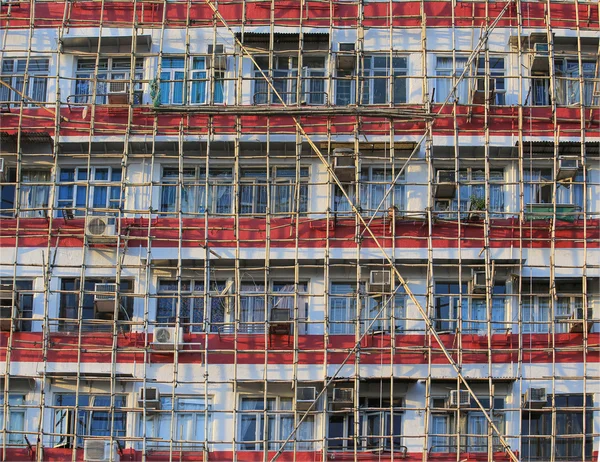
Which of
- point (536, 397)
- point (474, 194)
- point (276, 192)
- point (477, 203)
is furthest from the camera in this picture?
point (276, 192)

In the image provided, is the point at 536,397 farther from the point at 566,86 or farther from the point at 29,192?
the point at 29,192

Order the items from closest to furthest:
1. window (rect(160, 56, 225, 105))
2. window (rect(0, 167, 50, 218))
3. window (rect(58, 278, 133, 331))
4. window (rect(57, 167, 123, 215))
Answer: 1. window (rect(58, 278, 133, 331))
2. window (rect(57, 167, 123, 215))
3. window (rect(0, 167, 50, 218))
4. window (rect(160, 56, 225, 105))

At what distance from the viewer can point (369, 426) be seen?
21.0 m

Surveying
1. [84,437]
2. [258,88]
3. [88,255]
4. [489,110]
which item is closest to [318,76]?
[258,88]

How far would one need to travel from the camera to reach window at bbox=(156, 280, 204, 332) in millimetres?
21531

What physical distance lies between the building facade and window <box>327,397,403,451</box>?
4 cm

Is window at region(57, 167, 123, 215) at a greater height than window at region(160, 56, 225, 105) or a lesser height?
lesser

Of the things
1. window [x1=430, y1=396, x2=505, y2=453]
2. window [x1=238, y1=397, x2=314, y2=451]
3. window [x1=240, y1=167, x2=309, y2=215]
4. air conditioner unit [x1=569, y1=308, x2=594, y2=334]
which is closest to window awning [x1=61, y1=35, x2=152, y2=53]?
window [x1=240, y1=167, x2=309, y2=215]

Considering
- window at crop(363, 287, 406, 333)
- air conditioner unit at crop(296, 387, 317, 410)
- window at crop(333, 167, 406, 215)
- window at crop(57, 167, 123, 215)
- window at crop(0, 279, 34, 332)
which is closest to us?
air conditioner unit at crop(296, 387, 317, 410)

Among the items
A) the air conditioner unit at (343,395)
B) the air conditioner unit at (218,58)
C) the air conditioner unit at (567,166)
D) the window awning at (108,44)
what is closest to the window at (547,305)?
the air conditioner unit at (567,166)

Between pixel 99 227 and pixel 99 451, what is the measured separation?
279 cm

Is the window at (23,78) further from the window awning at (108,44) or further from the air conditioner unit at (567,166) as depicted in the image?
the air conditioner unit at (567,166)

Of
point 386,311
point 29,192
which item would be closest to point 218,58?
point 29,192

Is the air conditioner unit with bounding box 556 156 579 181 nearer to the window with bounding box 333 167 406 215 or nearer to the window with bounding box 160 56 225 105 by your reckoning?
the window with bounding box 333 167 406 215
